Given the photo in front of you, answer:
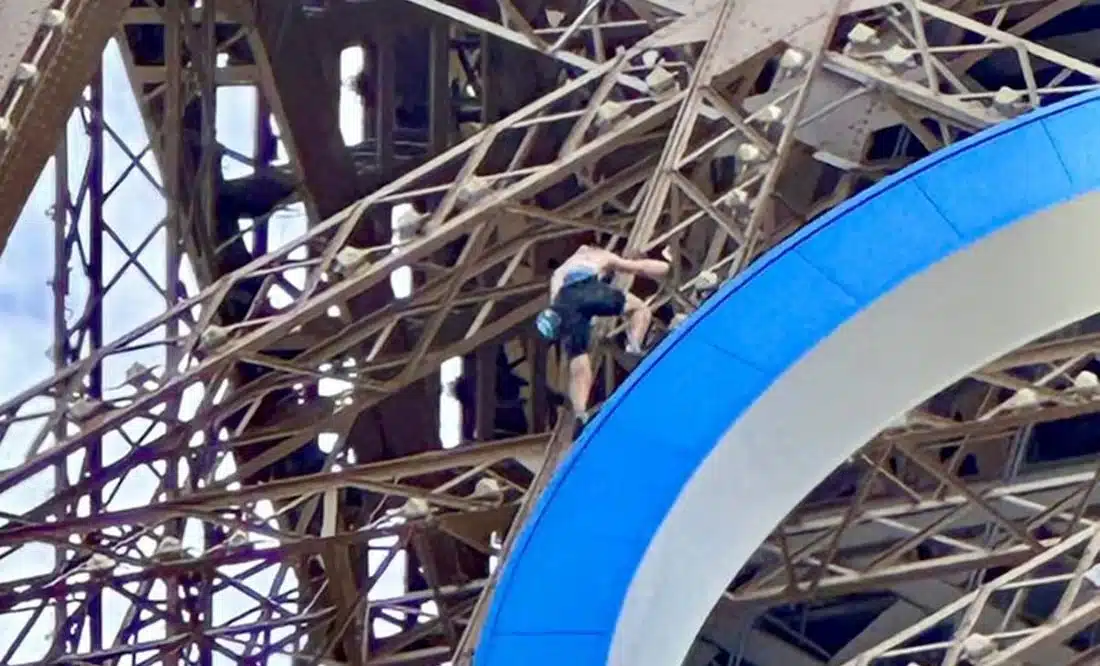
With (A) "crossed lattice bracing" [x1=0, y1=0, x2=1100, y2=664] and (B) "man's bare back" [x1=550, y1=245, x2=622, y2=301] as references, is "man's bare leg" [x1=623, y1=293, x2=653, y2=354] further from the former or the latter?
(A) "crossed lattice bracing" [x1=0, y1=0, x2=1100, y2=664]

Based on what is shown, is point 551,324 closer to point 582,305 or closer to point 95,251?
point 582,305

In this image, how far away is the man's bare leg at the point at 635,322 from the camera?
16.0 metres

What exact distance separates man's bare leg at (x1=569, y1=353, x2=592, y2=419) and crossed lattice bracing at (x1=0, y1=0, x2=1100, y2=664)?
647 mm

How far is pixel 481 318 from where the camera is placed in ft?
68.3

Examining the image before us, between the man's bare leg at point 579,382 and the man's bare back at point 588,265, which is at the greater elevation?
the man's bare back at point 588,265

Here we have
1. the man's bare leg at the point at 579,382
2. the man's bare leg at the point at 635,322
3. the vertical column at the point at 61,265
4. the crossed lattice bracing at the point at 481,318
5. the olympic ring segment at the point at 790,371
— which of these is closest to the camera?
the olympic ring segment at the point at 790,371

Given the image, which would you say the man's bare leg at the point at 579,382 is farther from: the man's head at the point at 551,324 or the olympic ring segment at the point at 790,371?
the olympic ring segment at the point at 790,371

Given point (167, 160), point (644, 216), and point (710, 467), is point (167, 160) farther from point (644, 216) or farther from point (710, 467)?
point (710, 467)

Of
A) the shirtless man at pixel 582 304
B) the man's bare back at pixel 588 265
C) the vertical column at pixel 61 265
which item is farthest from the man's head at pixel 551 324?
the vertical column at pixel 61 265

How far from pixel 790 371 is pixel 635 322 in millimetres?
1693

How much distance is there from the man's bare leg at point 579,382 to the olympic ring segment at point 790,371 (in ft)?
3.66

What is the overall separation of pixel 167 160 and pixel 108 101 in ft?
30.4

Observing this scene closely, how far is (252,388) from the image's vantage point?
19.0 m

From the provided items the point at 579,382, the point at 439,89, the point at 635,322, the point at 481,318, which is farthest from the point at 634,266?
the point at 439,89
